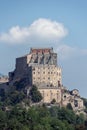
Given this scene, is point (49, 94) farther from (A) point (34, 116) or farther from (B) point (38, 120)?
(B) point (38, 120)

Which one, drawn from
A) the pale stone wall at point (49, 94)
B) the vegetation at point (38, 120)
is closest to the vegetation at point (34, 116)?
the vegetation at point (38, 120)

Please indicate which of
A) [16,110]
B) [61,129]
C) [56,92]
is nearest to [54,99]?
[56,92]

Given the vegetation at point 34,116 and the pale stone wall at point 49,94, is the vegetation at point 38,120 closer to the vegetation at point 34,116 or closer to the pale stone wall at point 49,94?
the vegetation at point 34,116

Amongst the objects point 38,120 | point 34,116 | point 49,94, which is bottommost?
point 38,120

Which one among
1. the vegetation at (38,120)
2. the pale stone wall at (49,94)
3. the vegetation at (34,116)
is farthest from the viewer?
the pale stone wall at (49,94)

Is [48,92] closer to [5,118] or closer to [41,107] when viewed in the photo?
[41,107]

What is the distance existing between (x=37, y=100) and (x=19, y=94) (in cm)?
432

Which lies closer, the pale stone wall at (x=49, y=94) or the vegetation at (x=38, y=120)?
the vegetation at (x=38, y=120)

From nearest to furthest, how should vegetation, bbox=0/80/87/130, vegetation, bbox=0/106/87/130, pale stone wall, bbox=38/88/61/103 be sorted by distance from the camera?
1. vegetation, bbox=0/106/87/130
2. vegetation, bbox=0/80/87/130
3. pale stone wall, bbox=38/88/61/103

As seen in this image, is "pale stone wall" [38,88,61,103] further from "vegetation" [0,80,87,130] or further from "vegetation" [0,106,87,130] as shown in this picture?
"vegetation" [0,106,87,130]

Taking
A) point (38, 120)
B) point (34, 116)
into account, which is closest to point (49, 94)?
point (34, 116)

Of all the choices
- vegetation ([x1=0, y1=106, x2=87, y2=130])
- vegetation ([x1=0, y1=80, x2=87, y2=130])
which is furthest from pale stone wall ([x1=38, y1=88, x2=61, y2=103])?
vegetation ([x1=0, y1=106, x2=87, y2=130])

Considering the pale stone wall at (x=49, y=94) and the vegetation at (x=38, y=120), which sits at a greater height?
the pale stone wall at (x=49, y=94)

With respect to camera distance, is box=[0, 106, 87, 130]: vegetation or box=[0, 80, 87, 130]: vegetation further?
box=[0, 80, 87, 130]: vegetation
